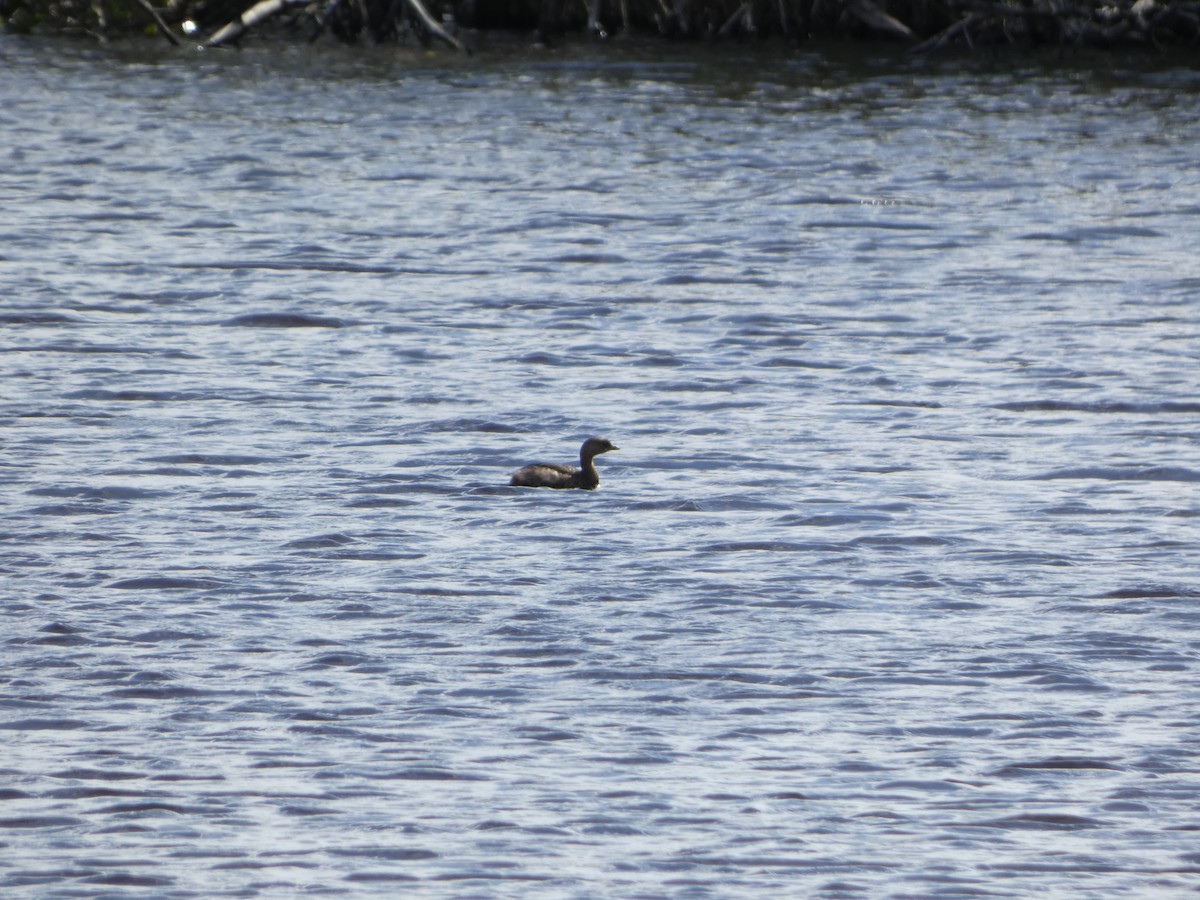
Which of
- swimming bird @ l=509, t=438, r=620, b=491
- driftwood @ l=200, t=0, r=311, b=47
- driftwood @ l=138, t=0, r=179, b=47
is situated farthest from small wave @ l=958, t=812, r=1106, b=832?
driftwood @ l=138, t=0, r=179, b=47

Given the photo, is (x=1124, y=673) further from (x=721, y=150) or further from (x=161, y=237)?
(x=721, y=150)

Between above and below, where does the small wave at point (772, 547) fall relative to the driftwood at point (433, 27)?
below

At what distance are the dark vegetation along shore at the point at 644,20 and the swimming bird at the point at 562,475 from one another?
75.5 ft

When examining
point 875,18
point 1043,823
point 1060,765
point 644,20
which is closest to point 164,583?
point 1060,765

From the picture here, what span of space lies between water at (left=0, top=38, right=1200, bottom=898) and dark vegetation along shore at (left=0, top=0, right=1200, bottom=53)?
38.9 ft

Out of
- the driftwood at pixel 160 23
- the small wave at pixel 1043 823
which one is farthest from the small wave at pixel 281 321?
the driftwood at pixel 160 23

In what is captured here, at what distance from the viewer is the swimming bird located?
1120 cm

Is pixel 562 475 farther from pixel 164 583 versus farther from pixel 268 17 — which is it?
pixel 268 17

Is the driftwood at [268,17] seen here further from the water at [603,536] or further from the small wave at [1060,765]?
the small wave at [1060,765]

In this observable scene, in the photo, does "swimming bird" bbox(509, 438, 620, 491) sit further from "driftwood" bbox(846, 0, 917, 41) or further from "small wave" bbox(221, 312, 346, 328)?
"driftwood" bbox(846, 0, 917, 41)

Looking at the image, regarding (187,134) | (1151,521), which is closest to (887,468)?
(1151,521)

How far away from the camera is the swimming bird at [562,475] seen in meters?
11.2

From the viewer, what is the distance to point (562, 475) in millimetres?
11211

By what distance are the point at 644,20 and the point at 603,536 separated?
28.8m
